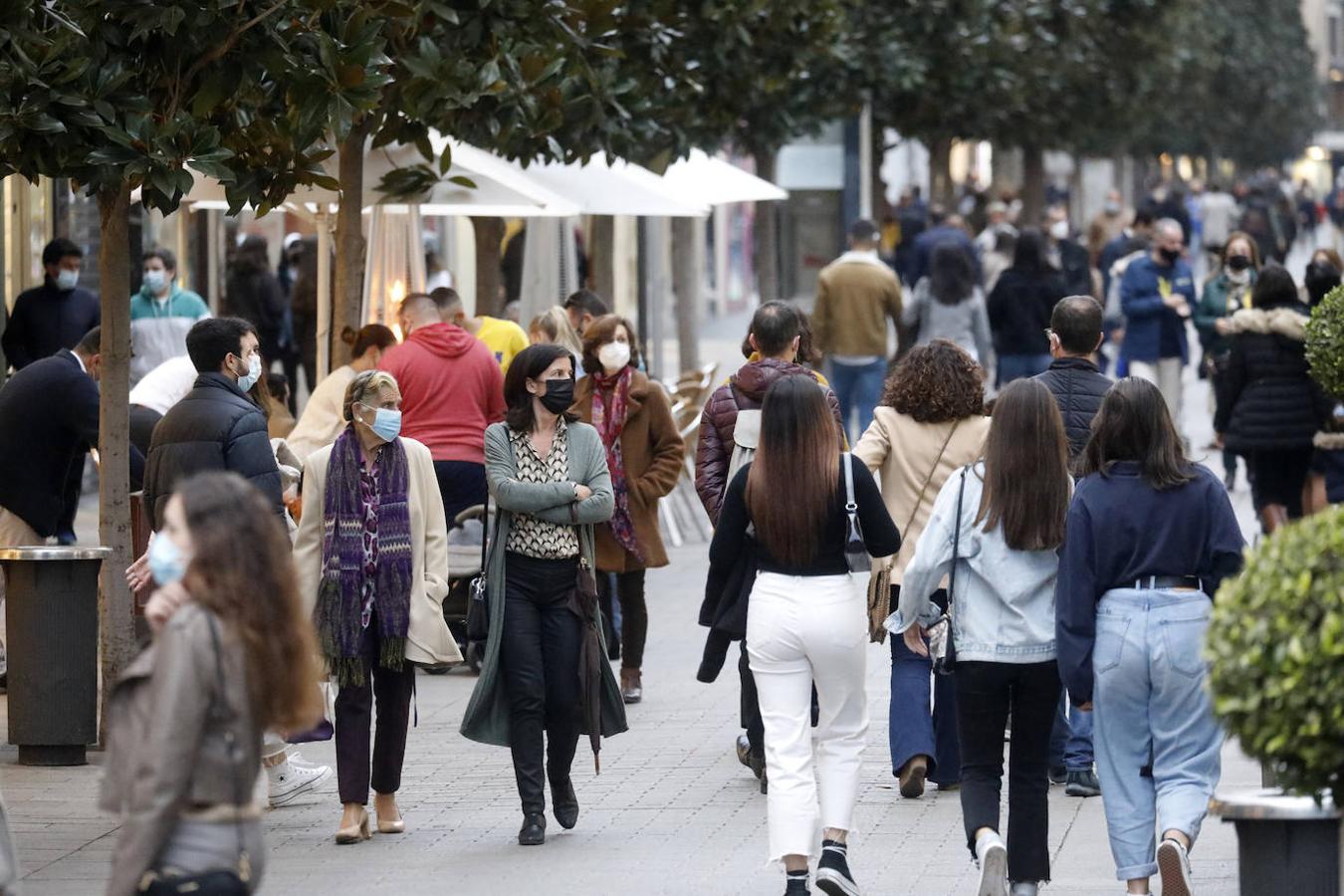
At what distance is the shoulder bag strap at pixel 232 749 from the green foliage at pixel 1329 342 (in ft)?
25.7

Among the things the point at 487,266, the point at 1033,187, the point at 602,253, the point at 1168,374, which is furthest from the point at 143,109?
the point at 1033,187

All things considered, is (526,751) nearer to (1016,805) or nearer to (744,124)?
(1016,805)

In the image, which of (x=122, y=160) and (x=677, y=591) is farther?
(x=677, y=591)

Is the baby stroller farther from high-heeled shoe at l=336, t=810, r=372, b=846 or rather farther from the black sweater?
the black sweater

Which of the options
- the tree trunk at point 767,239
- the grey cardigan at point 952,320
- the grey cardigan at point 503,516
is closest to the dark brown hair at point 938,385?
the grey cardigan at point 503,516

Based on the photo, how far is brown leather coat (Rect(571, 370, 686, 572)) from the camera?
10469 mm

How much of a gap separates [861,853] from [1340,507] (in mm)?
3191

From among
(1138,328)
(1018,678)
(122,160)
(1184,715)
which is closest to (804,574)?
(1018,678)

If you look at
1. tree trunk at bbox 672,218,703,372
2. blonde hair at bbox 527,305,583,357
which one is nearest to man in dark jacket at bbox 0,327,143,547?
blonde hair at bbox 527,305,583,357

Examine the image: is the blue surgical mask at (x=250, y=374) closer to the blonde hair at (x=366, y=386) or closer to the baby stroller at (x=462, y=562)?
the blonde hair at (x=366, y=386)

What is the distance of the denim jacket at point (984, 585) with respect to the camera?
6922 mm

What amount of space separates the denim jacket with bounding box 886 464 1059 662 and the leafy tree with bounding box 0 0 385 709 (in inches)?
126

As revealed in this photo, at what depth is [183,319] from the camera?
1575 centimetres

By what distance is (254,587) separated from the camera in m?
4.67
